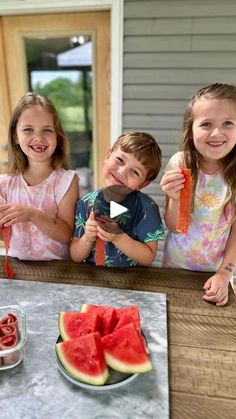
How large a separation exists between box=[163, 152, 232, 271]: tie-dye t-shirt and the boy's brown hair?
129mm

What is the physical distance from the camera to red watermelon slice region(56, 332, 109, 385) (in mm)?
687

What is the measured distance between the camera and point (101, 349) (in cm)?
73

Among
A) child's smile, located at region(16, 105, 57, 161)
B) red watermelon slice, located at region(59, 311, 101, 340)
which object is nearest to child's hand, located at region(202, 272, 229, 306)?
red watermelon slice, located at region(59, 311, 101, 340)

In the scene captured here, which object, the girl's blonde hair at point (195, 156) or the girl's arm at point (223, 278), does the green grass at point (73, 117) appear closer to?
the girl's blonde hair at point (195, 156)

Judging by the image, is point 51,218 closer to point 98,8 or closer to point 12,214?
point 12,214

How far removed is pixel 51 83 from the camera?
3.36 metres

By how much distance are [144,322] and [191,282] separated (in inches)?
12.2

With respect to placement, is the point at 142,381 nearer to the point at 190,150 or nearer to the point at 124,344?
the point at 124,344

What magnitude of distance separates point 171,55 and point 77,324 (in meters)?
2.20

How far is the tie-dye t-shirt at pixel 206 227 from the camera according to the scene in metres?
1.26

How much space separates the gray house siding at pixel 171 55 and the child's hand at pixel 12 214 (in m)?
1.62

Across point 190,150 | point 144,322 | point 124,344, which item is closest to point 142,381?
point 124,344

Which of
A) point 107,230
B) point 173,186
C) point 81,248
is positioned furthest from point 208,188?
point 81,248

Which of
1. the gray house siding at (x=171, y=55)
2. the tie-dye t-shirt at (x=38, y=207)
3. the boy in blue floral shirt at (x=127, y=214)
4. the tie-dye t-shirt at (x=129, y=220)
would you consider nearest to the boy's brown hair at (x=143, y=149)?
the boy in blue floral shirt at (x=127, y=214)
